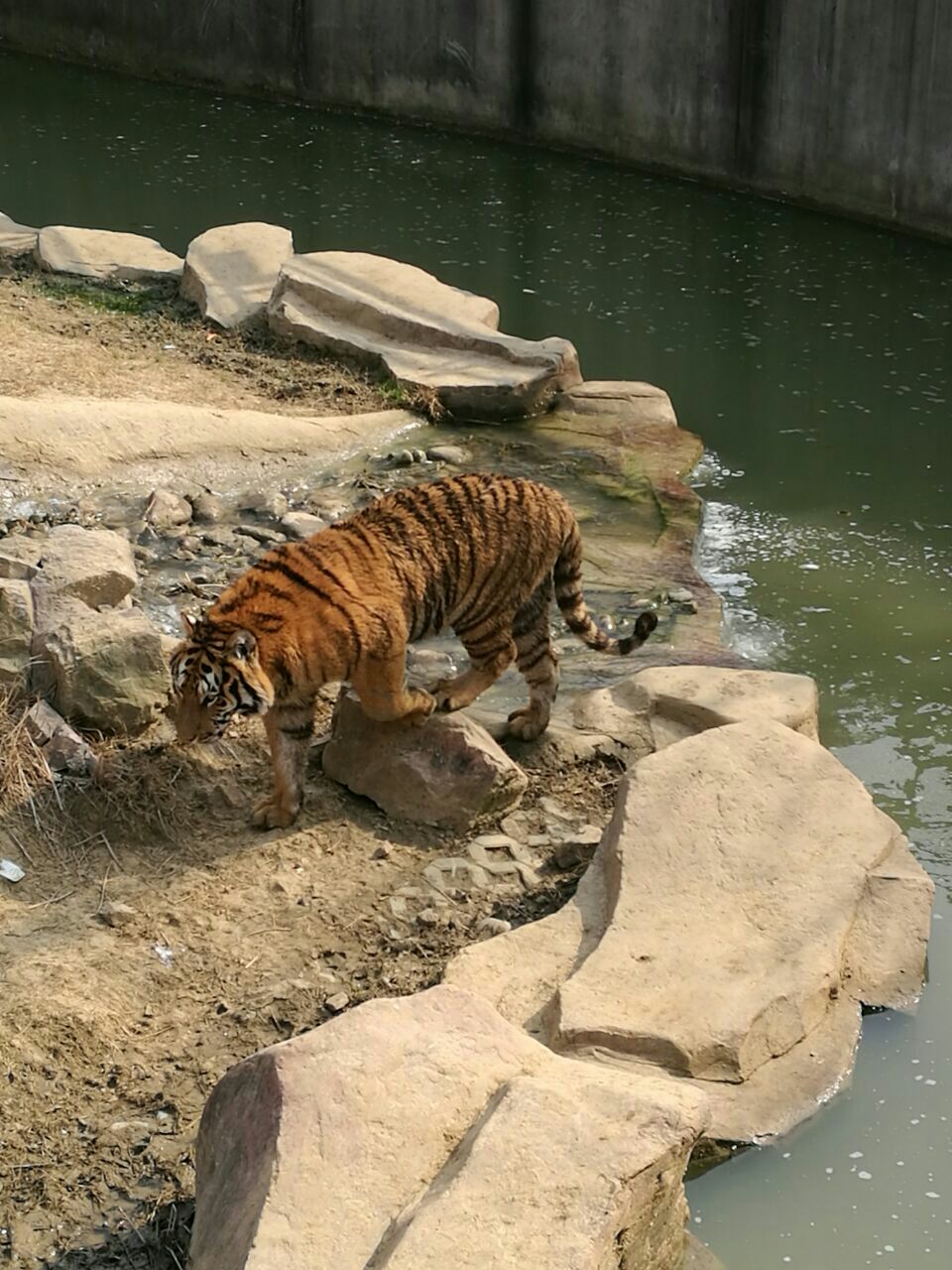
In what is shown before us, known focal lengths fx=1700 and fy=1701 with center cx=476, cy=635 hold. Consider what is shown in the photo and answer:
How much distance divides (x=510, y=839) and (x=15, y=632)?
157cm

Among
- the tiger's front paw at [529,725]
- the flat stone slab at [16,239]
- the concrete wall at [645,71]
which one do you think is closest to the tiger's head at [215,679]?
the tiger's front paw at [529,725]

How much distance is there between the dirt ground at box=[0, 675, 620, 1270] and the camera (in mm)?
3420

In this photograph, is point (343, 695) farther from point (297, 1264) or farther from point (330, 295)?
point (330, 295)

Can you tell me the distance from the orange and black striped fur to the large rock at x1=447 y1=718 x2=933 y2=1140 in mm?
722

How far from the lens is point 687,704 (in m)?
5.14

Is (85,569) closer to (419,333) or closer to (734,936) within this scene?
(734,936)

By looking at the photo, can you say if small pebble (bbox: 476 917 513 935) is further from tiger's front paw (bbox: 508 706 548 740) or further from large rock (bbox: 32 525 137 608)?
large rock (bbox: 32 525 137 608)

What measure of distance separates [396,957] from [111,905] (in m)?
0.72

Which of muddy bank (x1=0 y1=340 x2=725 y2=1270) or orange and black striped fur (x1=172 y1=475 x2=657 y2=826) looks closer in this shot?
muddy bank (x1=0 y1=340 x2=725 y2=1270)

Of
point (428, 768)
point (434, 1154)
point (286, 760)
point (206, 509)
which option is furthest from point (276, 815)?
point (206, 509)

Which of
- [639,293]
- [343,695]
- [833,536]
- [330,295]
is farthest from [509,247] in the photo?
[343,695]

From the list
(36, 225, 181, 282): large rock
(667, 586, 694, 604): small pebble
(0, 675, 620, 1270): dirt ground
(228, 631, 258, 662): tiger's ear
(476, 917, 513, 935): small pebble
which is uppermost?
(228, 631, 258, 662): tiger's ear

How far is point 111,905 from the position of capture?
4230 mm

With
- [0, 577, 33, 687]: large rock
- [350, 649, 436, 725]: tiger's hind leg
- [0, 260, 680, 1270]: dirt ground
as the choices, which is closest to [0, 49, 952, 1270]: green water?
[0, 260, 680, 1270]: dirt ground
